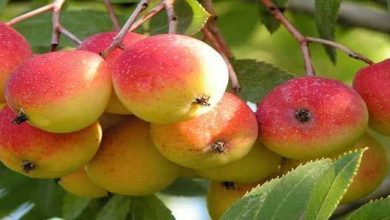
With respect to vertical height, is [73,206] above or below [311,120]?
below

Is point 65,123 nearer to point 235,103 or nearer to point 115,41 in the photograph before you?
point 115,41

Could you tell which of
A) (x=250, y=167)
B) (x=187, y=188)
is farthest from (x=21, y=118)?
(x=187, y=188)

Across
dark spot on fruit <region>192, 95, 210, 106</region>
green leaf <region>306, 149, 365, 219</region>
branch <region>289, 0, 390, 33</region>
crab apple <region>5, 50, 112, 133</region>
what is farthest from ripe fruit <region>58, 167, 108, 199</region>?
branch <region>289, 0, 390, 33</region>

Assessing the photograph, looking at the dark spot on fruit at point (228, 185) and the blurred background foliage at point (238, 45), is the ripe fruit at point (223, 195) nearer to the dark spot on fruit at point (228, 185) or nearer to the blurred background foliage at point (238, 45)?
the dark spot on fruit at point (228, 185)

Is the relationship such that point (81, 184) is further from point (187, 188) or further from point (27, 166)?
point (187, 188)

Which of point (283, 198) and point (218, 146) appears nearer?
point (283, 198)

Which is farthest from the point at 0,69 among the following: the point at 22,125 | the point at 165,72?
the point at 165,72
